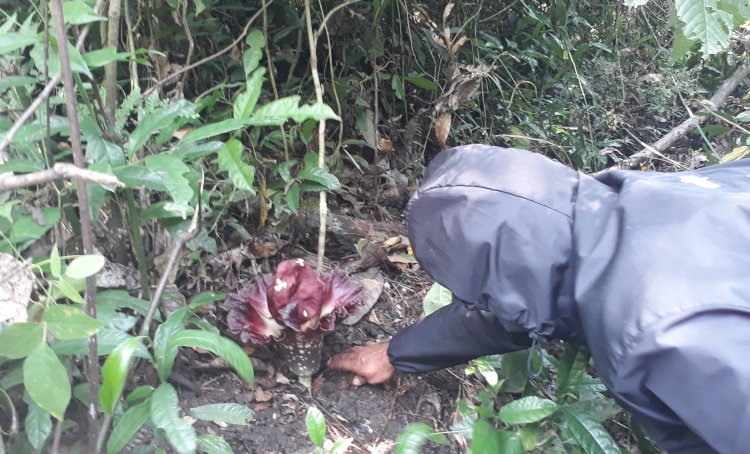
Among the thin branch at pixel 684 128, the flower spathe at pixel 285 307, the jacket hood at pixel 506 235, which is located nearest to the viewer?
the jacket hood at pixel 506 235

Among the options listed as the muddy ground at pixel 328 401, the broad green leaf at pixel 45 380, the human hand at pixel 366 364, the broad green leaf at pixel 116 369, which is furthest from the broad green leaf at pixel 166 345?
the human hand at pixel 366 364

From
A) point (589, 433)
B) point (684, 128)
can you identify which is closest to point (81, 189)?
point (589, 433)

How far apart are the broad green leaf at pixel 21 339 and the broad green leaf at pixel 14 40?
384 millimetres

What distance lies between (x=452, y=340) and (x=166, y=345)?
2.22 feet

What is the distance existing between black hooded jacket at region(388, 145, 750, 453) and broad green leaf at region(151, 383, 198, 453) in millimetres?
565

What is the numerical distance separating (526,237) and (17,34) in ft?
2.85

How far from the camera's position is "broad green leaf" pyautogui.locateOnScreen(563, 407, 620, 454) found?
1.16m

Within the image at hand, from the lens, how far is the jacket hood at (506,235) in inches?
41.6

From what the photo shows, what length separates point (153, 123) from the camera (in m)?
Answer: 0.98

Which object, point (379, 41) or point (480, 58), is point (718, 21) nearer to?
point (379, 41)

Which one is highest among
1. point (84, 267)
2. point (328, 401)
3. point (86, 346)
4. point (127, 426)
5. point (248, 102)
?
point (248, 102)

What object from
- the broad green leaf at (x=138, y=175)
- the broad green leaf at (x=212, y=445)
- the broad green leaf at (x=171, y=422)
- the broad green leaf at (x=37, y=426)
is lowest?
the broad green leaf at (x=212, y=445)

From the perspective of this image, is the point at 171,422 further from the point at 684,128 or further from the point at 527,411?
the point at 684,128

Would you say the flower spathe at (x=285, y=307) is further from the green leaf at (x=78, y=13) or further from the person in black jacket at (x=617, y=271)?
the green leaf at (x=78, y=13)
